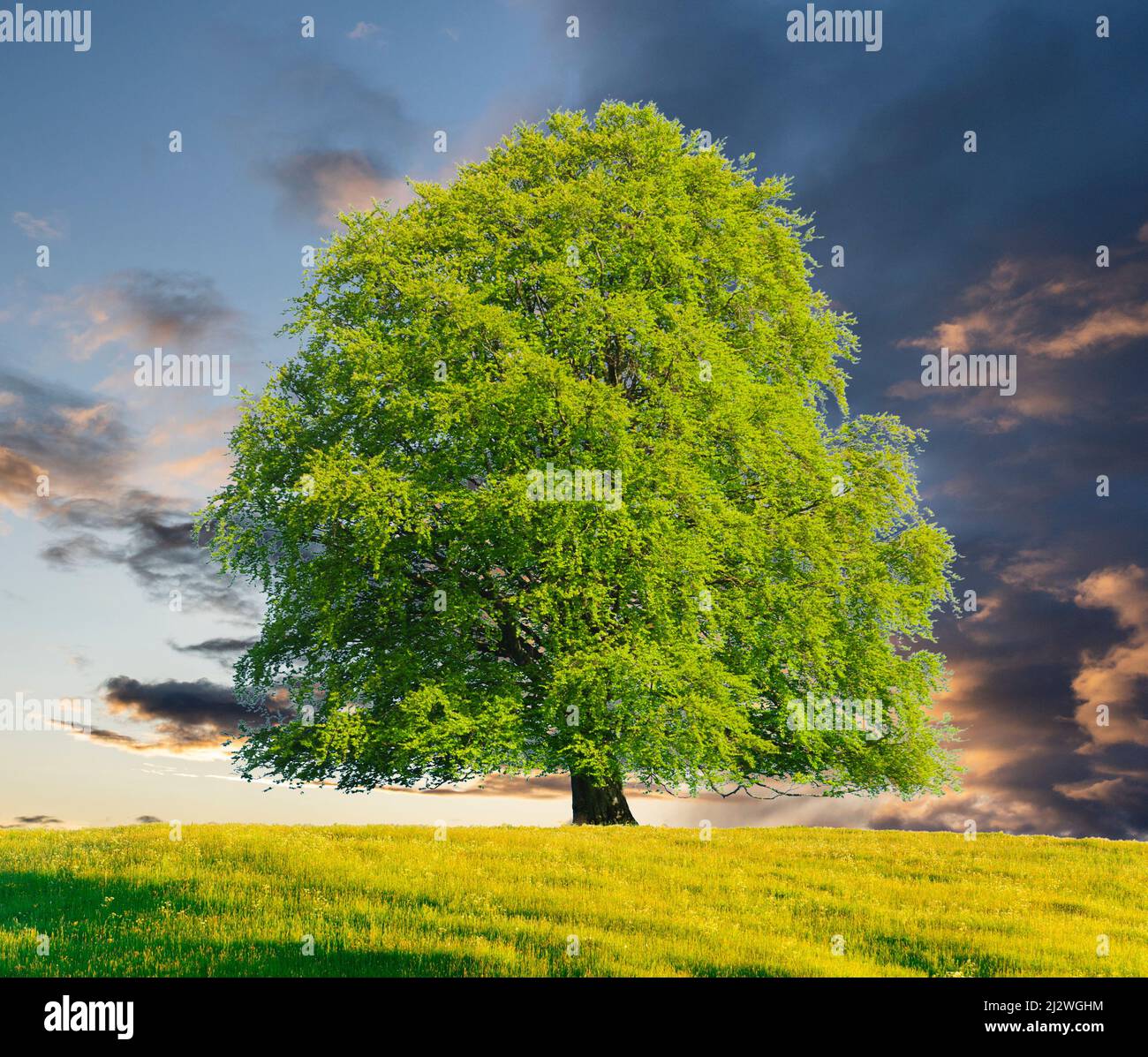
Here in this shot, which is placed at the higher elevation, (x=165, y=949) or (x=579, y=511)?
(x=579, y=511)

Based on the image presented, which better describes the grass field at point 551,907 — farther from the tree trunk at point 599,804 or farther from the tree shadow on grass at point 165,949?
the tree trunk at point 599,804

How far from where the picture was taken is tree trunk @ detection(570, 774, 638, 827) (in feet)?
82.7

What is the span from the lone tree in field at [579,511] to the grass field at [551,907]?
3.18m

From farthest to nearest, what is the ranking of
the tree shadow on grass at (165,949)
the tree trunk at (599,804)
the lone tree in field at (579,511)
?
1. the tree trunk at (599,804)
2. the lone tree in field at (579,511)
3. the tree shadow on grass at (165,949)

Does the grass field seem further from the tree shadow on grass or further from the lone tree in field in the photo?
the lone tree in field

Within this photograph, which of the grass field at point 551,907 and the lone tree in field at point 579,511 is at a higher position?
the lone tree in field at point 579,511

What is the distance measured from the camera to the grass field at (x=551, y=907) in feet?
37.9

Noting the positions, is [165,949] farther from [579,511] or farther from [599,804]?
[599,804]

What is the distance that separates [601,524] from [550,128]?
12782mm

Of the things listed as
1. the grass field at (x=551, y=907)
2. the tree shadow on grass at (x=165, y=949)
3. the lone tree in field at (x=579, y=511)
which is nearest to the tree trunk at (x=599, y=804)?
the lone tree in field at (x=579, y=511)

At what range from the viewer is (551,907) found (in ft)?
45.3

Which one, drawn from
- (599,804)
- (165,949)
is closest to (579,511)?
(599,804)

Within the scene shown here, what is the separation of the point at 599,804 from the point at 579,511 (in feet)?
27.2
